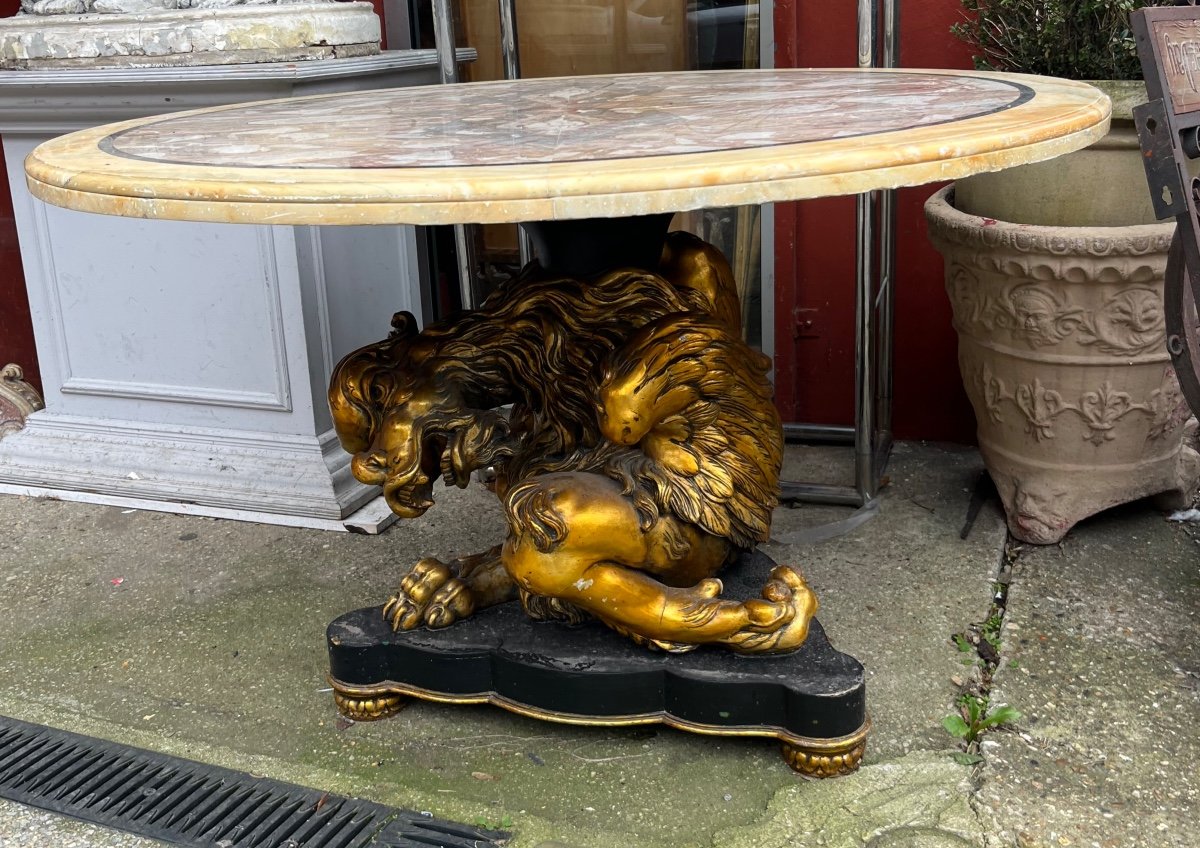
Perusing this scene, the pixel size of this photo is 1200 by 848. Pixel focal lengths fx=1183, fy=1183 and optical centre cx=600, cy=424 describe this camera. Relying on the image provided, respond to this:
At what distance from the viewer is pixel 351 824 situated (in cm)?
185

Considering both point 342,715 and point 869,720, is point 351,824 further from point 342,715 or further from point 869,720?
point 869,720

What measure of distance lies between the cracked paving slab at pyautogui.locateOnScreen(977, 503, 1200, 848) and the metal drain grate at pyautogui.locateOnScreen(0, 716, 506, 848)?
84 centimetres

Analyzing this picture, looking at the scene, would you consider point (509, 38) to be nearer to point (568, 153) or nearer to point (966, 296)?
point (966, 296)

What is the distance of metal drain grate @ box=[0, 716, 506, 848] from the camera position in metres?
1.83

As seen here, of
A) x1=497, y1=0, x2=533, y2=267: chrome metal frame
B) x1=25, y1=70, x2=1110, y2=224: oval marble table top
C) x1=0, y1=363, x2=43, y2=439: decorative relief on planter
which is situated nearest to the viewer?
x1=25, y1=70, x2=1110, y2=224: oval marble table top

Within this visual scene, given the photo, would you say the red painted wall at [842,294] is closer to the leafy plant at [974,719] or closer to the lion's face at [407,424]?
the leafy plant at [974,719]

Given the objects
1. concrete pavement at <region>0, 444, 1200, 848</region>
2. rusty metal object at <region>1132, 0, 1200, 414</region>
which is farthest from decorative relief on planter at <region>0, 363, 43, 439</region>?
rusty metal object at <region>1132, 0, 1200, 414</region>

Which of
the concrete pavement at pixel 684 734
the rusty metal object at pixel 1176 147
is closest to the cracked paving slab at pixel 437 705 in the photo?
the concrete pavement at pixel 684 734

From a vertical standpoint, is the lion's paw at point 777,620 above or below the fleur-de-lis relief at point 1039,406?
below

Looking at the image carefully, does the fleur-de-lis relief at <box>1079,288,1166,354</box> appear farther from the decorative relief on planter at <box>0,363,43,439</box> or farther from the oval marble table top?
the decorative relief on planter at <box>0,363,43,439</box>

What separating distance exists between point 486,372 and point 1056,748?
3.70ft

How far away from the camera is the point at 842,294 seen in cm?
324

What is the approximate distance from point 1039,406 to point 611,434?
118 cm

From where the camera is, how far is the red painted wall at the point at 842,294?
304cm
